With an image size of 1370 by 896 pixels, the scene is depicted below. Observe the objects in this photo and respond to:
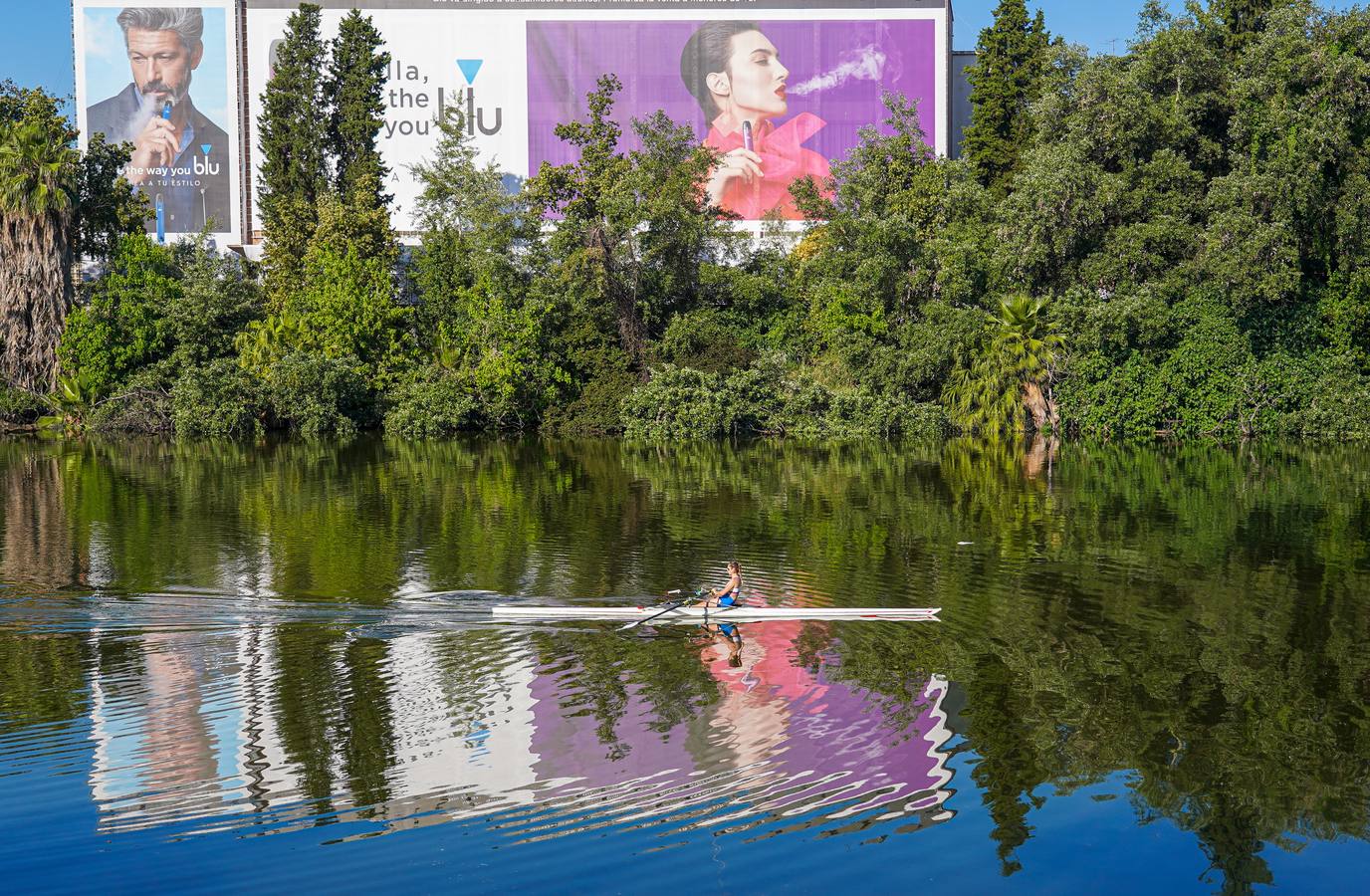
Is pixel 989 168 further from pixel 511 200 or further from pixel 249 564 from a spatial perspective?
pixel 249 564

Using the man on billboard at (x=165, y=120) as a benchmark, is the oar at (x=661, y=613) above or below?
below

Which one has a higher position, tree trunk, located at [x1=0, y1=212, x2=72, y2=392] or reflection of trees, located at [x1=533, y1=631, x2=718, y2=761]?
tree trunk, located at [x1=0, y1=212, x2=72, y2=392]

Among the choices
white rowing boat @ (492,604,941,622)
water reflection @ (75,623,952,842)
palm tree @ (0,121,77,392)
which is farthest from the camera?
palm tree @ (0,121,77,392)

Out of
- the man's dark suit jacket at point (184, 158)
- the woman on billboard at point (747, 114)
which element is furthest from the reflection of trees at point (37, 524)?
the woman on billboard at point (747, 114)

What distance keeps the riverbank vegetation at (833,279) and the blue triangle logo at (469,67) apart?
20.6 ft

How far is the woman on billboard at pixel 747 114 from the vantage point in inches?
2625

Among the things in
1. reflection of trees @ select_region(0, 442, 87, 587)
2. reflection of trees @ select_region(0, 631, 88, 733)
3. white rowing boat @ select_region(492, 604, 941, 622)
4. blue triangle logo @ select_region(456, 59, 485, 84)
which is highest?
blue triangle logo @ select_region(456, 59, 485, 84)

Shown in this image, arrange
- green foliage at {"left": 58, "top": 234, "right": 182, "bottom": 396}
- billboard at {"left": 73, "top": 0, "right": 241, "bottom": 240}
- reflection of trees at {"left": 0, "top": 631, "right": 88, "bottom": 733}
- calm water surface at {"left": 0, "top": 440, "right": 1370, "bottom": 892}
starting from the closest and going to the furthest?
calm water surface at {"left": 0, "top": 440, "right": 1370, "bottom": 892} → reflection of trees at {"left": 0, "top": 631, "right": 88, "bottom": 733} → green foliage at {"left": 58, "top": 234, "right": 182, "bottom": 396} → billboard at {"left": 73, "top": 0, "right": 241, "bottom": 240}

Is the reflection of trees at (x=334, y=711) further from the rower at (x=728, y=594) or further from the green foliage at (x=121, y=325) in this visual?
the green foliage at (x=121, y=325)

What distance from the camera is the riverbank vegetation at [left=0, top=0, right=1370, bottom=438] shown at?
46281mm

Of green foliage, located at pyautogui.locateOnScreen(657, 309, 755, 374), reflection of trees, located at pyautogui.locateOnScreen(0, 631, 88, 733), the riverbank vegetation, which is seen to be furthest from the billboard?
reflection of trees, located at pyautogui.locateOnScreen(0, 631, 88, 733)

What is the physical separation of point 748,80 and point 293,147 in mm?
22742

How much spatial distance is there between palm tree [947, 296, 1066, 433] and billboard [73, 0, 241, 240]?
4042 centimetres

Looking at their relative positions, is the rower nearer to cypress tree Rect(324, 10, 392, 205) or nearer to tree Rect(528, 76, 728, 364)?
tree Rect(528, 76, 728, 364)
